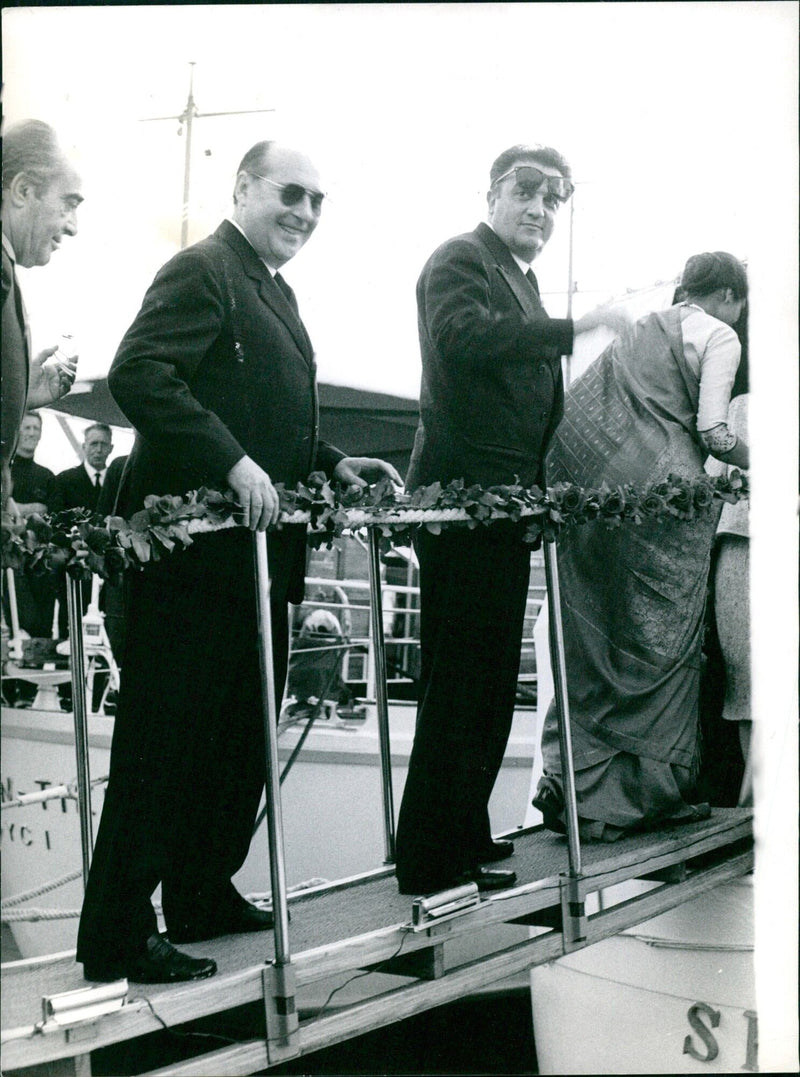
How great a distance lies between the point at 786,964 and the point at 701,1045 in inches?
16.1

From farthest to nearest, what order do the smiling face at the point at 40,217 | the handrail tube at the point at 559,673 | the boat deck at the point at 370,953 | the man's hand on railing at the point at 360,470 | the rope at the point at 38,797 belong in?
1. the handrail tube at the point at 559,673
2. the man's hand on railing at the point at 360,470
3. the rope at the point at 38,797
4. the smiling face at the point at 40,217
5. the boat deck at the point at 370,953

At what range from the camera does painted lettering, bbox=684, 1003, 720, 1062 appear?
295 cm

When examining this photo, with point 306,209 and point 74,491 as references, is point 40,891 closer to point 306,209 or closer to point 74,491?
point 74,491

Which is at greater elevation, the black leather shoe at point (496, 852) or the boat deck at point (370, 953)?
the black leather shoe at point (496, 852)

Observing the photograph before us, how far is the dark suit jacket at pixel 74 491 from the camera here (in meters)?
2.24

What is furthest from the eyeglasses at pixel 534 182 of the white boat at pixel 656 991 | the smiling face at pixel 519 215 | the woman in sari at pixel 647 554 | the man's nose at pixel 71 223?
the white boat at pixel 656 991

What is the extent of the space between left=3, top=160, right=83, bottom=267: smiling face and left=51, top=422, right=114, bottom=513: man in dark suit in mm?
330

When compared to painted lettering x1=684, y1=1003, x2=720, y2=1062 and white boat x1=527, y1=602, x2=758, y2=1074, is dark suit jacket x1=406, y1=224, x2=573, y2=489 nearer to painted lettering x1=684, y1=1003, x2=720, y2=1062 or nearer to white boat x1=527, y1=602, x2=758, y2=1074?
white boat x1=527, y1=602, x2=758, y2=1074

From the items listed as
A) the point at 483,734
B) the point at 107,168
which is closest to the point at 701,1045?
the point at 483,734

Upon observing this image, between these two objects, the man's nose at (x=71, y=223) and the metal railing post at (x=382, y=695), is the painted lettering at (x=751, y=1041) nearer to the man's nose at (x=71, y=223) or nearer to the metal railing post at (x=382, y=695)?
the metal railing post at (x=382, y=695)

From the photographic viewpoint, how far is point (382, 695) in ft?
9.80

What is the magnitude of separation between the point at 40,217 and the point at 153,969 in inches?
52.8

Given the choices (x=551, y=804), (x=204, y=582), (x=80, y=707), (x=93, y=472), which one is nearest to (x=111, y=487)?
(x=93, y=472)

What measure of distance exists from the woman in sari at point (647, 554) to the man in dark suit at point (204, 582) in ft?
3.35
